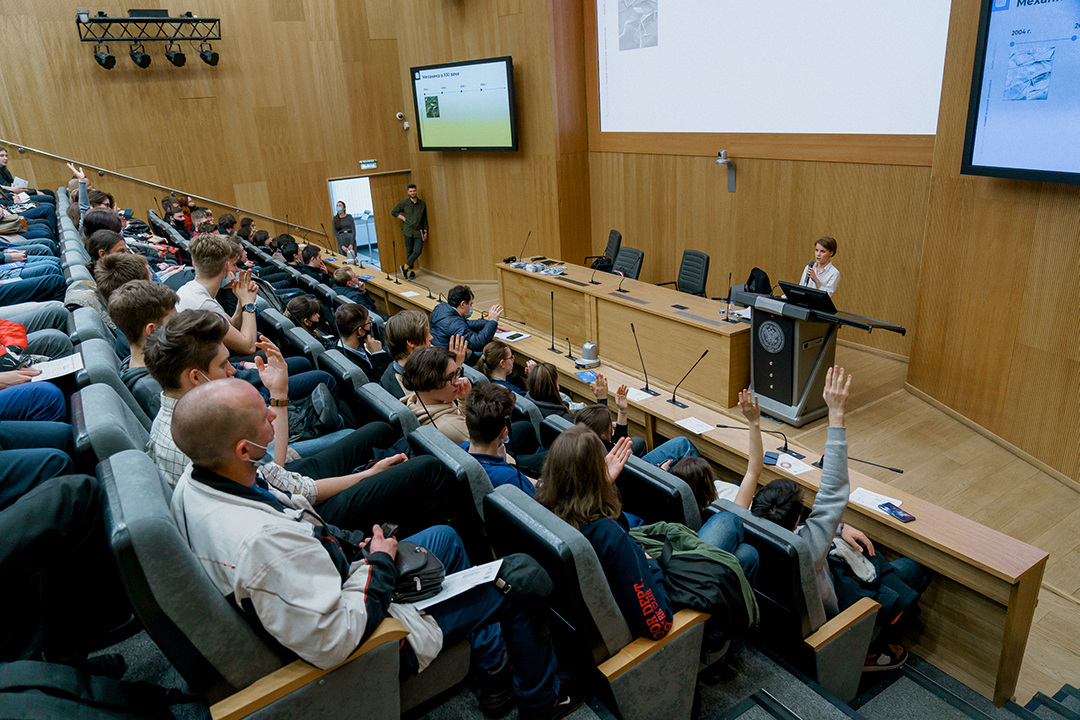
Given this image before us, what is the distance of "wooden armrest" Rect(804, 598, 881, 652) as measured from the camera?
A: 2.05 meters

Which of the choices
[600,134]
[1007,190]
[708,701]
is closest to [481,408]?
[708,701]

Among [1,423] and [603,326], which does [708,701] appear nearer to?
[1,423]

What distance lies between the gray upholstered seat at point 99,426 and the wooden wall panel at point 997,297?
14.1 ft

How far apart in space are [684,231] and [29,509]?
6238 millimetres

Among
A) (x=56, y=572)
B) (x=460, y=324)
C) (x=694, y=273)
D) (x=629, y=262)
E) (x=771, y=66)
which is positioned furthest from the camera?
(x=629, y=262)

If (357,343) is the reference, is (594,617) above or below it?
below

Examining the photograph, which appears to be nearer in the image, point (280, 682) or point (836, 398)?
point (280, 682)

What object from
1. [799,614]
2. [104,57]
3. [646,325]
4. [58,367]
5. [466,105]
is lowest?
[799,614]

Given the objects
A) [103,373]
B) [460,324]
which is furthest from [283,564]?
[460,324]

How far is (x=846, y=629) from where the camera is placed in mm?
2125

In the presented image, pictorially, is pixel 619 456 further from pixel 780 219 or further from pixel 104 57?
pixel 104 57

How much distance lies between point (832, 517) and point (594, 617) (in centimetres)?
92

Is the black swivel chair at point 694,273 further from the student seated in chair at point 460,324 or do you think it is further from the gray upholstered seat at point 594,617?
the gray upholstered seat at point 594,617

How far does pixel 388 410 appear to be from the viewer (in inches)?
98.6
